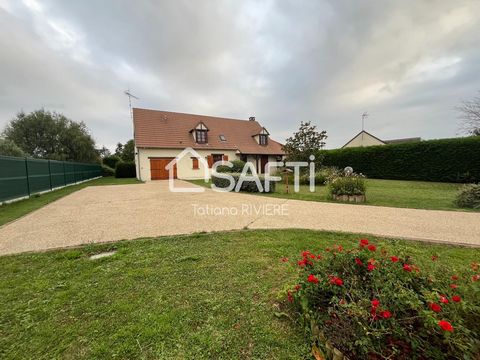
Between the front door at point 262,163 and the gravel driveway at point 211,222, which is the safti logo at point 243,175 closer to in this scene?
the front door at point 262,163

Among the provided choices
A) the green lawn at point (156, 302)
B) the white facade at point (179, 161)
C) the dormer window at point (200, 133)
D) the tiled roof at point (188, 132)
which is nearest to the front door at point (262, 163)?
the tiled roof at point (188, 132)

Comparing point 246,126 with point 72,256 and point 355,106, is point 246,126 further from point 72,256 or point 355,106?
point 72,256

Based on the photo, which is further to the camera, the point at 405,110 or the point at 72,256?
the point at 405,110

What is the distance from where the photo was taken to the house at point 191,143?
18.6 metres

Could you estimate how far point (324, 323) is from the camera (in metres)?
1.68

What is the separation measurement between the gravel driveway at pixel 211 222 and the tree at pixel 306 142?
8.06 metres

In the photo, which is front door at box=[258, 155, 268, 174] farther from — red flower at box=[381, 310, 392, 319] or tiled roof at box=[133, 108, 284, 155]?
red flower at box=[381, 310, 392, 319]

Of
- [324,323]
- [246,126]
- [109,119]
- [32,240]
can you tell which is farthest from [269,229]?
[109,119]

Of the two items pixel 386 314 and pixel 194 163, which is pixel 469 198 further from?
pixel 194 163

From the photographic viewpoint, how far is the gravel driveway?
420 centimetres

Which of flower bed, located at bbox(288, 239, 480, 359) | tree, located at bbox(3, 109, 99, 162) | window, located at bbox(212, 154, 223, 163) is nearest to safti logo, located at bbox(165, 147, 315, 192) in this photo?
window, located at bbox(212, 154, 223, 163)

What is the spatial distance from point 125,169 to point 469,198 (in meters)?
26.3

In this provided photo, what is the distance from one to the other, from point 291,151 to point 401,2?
360 inches

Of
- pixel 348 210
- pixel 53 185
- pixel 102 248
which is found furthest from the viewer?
pixel 53 185
